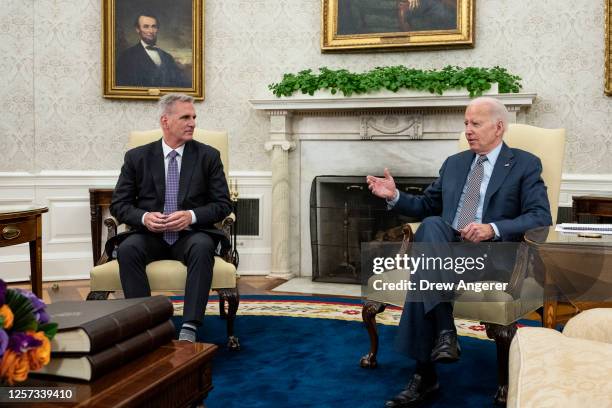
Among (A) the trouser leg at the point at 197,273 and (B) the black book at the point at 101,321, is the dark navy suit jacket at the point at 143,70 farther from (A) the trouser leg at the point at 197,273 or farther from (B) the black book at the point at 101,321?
(B) the black book at the point at 101,321

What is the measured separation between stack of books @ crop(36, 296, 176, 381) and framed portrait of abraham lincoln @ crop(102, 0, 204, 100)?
4581 mm

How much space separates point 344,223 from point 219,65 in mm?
1973

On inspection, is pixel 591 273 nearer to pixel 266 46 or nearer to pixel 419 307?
pixel 419 307

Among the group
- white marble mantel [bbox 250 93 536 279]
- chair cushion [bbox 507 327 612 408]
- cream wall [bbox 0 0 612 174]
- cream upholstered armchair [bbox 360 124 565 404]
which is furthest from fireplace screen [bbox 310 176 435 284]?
chair cushion [bbox 507 327 612 408]

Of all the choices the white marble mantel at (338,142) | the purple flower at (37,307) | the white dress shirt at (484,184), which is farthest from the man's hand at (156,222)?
the white marble mantel at (338,142)

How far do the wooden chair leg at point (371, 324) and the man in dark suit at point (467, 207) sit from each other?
45 centimetres

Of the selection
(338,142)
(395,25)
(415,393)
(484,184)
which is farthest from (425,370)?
(395,25)

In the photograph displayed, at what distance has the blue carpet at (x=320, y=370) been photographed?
2803 millimetres

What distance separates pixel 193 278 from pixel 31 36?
149 inches

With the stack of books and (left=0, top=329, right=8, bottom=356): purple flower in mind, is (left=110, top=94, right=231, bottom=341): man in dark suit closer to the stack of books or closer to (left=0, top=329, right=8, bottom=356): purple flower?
the stack of books

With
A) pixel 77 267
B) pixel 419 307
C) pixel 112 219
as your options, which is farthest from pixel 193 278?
pixel 77 267

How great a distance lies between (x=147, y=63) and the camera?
6031 millimetres

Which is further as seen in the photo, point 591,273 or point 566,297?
point 566,297

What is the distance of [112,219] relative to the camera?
3.74 meters
